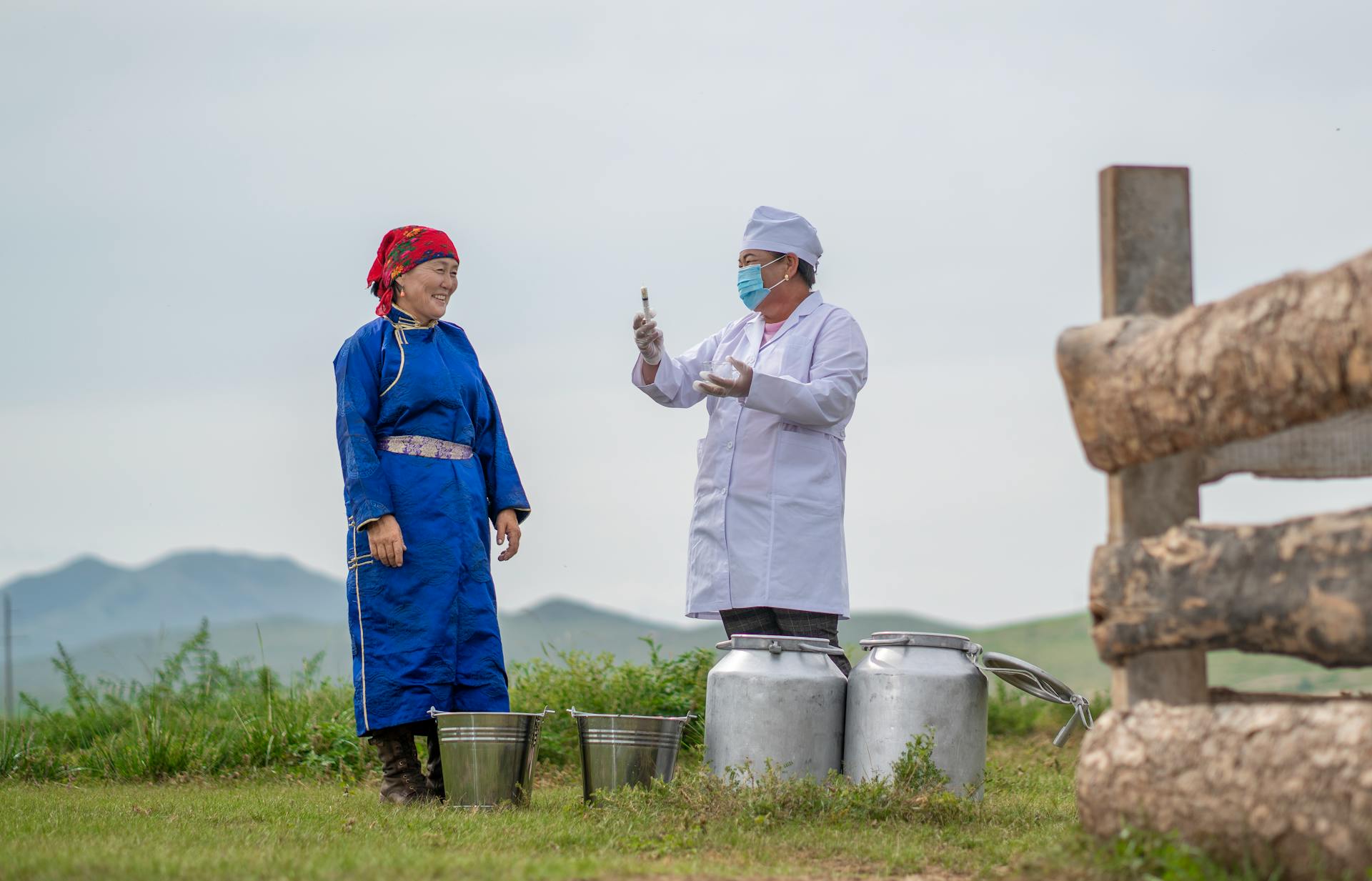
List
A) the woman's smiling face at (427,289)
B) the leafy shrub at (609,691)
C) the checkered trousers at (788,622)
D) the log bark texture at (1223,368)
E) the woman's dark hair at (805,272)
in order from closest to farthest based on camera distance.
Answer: the log bark texture at (1223,368), the checkered trousers at (788,622), the woman's smiling face at (427,289), the woman's dark hair at (805,272), the leafy shrub at (609,691)

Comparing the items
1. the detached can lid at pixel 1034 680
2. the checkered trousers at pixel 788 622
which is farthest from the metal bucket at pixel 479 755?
the detached can lid at pixel 1034 680

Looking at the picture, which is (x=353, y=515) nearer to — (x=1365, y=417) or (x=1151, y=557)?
(x=1151, y=557)

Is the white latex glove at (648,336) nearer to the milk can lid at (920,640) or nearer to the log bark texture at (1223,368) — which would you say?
the milk can lid at (920,640)

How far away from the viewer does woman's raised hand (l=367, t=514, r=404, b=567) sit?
6047 millimetres

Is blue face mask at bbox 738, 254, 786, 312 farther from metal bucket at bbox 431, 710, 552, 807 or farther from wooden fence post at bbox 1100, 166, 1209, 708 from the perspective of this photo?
wooden fence post at bbox 1100, 166, 1209, 708

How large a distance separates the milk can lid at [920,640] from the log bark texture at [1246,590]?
66.2 inches

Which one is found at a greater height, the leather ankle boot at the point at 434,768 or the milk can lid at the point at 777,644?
the milk can lid at the point at 777,644

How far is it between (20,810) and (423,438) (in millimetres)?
2294

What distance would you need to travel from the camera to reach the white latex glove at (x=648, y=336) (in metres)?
6.52

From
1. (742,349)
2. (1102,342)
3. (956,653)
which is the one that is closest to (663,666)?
(742,349)

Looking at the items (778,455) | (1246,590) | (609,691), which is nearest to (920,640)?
(778,455)

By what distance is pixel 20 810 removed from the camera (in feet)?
19.4

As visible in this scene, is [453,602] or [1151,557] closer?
[1151,557]

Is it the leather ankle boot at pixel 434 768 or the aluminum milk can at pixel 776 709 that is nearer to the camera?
the aluminum milk can at pixel 776 709
